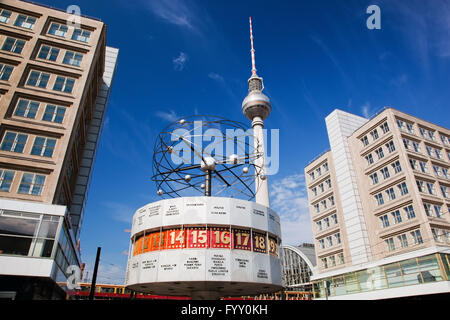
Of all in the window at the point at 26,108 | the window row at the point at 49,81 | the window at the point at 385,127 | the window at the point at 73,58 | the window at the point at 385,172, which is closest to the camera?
the window at the point at 26,108

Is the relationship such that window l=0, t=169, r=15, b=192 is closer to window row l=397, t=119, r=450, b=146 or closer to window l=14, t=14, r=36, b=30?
window l=14, t=14, r=36, b=30

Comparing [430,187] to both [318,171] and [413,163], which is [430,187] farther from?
[318,171]

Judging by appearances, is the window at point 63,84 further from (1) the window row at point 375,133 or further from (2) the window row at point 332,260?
(2) the window row at point 332,260

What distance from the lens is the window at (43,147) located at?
30597mm

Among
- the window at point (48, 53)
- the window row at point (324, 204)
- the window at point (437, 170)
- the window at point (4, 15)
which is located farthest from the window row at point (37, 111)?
the window at point (437, 170)

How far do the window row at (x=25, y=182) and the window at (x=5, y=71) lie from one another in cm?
1175

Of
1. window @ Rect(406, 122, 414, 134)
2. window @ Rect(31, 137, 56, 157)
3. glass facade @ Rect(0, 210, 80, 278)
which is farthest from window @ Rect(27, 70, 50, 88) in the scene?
window @ Rect(406, 122, 414, 134)

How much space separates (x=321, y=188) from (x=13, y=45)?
53239 mm

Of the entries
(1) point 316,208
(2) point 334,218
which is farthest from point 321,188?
(2) point 334,218

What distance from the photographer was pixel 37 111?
32688 mm

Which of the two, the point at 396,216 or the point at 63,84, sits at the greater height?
the point at 63,84

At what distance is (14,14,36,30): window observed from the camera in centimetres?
3719

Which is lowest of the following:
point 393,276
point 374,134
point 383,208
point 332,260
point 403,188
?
point 393,276

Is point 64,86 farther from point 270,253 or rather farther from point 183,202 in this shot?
point 270,253
